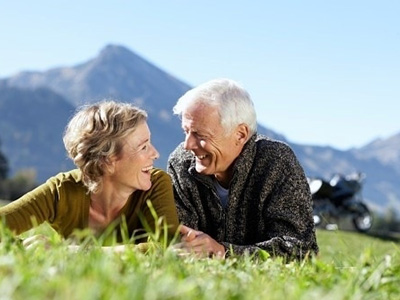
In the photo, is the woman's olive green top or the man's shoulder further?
the man's shoulder

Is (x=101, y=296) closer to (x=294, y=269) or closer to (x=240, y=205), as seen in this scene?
(x=294, y=269)

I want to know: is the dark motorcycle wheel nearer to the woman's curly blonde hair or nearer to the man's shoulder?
the man's shoulder

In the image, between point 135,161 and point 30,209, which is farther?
point 135,161

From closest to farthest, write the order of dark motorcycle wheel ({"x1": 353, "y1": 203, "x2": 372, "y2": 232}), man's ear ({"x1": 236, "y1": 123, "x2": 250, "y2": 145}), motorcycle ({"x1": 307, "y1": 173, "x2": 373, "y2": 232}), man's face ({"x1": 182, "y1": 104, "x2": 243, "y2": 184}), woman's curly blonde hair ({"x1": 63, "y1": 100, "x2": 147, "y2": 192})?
woman's curly blonde hair ({"x1": 63, "y1": 100, "x2": 147, "y2": 192}), man's face ({"x1": 182, "y1": 104, "x2": 243, "y2": 184}), man's ear ({"x1": 236, "y1": 123, "x2": 250, "y2": 145}), motorcycle ({"x1": 307, "y1": 173, "x2": 373, "y2": 232}), dark motorcycle wheel ({"x1": 353, "y1": 203, "x2": 372, "y2": 232})

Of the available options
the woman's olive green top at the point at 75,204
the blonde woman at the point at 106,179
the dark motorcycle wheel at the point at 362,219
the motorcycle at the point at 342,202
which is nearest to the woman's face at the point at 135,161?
the blonde woman at the point at 106,179

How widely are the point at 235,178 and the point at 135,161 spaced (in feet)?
2.56

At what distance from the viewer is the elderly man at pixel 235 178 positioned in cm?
493

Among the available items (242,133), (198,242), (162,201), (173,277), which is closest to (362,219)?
(242,133)

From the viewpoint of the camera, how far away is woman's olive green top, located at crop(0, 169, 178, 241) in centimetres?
445

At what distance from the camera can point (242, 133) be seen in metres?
5.08

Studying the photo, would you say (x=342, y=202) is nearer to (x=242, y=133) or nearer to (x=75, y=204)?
(x=242, y=133)

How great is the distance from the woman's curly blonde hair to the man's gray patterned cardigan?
713mm

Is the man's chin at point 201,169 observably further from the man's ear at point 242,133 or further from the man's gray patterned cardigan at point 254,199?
the man's ear at point 242,133

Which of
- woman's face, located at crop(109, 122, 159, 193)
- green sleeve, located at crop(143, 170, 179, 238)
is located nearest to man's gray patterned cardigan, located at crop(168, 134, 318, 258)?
green sleeve, located at crop(143, 170, 179, 238)
